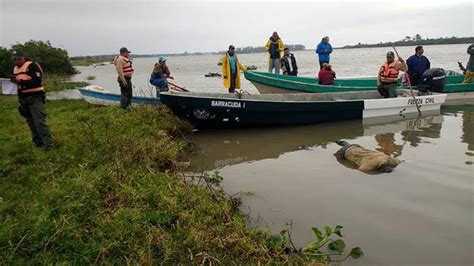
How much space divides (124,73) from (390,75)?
672cm

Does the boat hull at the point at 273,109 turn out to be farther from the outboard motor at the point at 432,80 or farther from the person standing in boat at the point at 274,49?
the person standing in boat at the point at 274,49

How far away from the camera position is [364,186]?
5.09 meters

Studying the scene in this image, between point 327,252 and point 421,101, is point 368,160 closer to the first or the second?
point 327,252

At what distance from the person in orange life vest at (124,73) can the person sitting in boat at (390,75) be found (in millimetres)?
6324

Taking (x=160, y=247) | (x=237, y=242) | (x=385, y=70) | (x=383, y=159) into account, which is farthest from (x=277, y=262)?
(x=385, y=70)

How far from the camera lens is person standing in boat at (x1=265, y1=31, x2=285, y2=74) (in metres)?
12.4

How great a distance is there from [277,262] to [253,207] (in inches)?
59.9

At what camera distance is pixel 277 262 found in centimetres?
305

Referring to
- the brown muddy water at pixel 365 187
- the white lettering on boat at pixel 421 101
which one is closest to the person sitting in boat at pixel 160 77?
the brown muddy water at pixel 365 187

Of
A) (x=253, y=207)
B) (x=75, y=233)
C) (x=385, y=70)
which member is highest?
(x=385, y=70)

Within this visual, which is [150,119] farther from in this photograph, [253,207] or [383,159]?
[383,159]

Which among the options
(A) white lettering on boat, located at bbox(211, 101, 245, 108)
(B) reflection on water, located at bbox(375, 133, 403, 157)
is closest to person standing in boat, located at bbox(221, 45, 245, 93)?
(A) white lettering on boat, located at bbox(211, 101, 245, 108)

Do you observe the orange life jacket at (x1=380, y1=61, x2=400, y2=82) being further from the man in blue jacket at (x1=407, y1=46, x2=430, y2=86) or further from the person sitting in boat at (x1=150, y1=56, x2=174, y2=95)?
the person sitting in boat at (x1=150, y1=56, x2=174, y2=95)

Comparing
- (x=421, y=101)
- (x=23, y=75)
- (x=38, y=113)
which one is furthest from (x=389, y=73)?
(x=23, y=75)
